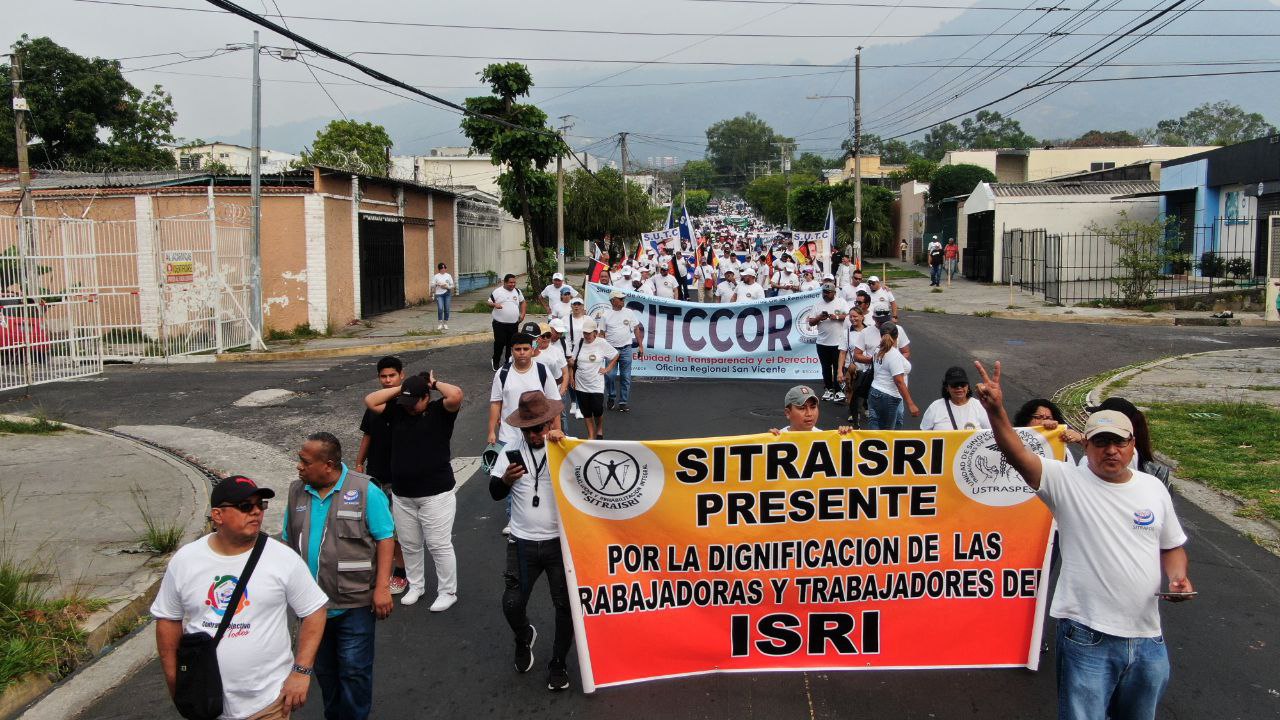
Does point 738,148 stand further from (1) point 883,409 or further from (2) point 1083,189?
(1) point 883,409

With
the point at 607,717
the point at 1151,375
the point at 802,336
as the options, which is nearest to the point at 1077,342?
the point at 1151,375

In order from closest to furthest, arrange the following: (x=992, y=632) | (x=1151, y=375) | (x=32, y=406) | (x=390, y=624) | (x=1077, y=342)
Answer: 1. (x=992, y=632)
2. (x=390, y=624)
3. (x=32, y=406)
4. (x=1151, y=375)
5. (x=1077, y=342)

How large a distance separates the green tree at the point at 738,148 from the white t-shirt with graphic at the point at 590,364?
171 metres

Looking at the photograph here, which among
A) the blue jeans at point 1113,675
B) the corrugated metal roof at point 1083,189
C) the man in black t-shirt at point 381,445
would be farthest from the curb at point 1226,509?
the corrugated metal roof at point 1083,189

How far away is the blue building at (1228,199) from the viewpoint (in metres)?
28.3

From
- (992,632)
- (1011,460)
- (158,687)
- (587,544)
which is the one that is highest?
(1011,460)

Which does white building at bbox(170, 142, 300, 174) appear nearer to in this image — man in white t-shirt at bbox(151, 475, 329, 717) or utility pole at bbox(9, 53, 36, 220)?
utility pole at bbox(9, 53, 36, 220)

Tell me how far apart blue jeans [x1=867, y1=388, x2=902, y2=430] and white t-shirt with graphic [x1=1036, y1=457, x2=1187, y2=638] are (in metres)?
4.86

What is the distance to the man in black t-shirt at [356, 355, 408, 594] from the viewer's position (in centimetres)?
666

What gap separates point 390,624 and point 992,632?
3767 mm

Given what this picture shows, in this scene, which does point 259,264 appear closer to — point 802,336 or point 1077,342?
point 802,336

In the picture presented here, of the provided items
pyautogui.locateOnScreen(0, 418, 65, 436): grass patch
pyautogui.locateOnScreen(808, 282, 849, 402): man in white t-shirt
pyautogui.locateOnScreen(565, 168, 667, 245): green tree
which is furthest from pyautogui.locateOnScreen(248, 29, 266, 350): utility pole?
pyautogui.locateOnScreen(565, 168, 667, 245): green tree

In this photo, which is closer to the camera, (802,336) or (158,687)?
(158,687)

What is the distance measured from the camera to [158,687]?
573cm
